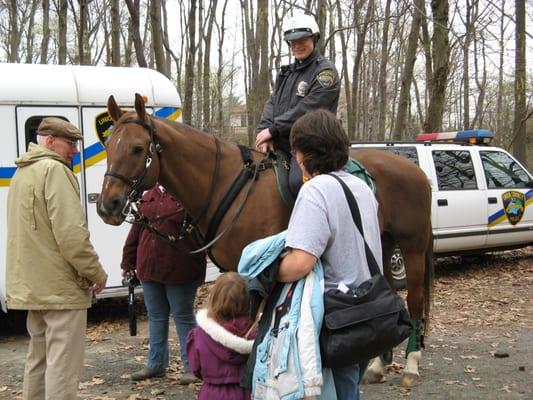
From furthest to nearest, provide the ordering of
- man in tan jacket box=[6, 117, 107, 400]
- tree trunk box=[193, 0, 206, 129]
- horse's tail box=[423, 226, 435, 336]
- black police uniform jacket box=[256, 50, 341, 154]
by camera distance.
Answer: tree trunk box=[193, 0, 206, 129]
horse's tail box=[423, 226, 435, 336]
black police uniform jacket box=[256, 50, 341, 154]
man in tan jacket box=[6, 117, 107, 400]

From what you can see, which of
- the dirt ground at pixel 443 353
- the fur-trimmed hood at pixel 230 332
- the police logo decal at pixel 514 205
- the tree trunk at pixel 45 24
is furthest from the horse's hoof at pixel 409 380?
the tree trunk at pixel 45 24

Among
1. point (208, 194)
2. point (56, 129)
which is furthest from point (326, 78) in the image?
point (56, 129)

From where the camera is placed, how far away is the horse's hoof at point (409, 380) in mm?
5219

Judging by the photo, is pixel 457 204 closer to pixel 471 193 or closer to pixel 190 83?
pixel 471 193

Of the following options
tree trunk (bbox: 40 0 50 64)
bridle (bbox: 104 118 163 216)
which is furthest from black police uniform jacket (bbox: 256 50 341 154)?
tree trunk (bbox: 40 0 50 64)

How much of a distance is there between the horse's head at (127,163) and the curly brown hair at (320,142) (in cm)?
168

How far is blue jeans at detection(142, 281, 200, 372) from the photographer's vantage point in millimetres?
5051

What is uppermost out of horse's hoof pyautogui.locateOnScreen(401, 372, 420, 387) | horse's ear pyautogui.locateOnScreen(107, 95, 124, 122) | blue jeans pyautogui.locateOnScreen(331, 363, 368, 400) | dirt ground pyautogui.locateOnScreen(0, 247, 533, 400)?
horse's ear pyautogui.locateOnScreen(107, 95, 124, 122)

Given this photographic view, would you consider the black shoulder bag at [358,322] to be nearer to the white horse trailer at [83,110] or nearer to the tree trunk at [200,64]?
the white horse trailer at [83,110]

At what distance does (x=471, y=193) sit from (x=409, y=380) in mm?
5426

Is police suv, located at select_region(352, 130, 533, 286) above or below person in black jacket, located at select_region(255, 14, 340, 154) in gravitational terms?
below

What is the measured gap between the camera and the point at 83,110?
722 centimetres

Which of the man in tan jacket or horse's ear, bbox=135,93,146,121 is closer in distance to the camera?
the man in tan jacket

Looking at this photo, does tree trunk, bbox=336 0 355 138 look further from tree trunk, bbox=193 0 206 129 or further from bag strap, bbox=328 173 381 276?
bag strap, bbox=328 173 381 276
